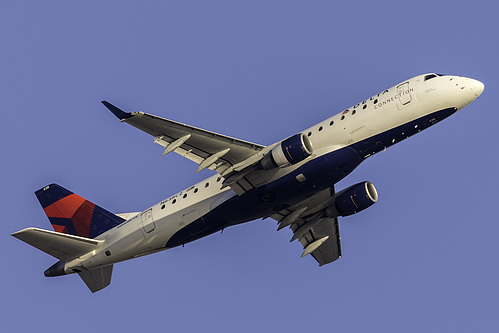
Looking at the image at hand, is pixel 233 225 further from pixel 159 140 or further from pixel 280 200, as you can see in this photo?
pixel 159 140

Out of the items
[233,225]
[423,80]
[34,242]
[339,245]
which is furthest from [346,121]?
[34,242]

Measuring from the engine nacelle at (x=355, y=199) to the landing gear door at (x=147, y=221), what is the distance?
12.5 meters

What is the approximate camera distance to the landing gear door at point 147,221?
169 feet

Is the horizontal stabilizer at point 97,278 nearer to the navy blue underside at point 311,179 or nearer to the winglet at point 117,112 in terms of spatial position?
the navy blue underside at point 311,179

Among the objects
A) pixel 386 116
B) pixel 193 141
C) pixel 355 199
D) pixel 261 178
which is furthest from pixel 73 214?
pixel 386 116

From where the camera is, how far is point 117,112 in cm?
4266

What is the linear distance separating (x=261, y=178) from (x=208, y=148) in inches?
149

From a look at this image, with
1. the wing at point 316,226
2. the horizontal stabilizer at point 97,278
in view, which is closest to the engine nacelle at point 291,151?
the wing at point 316,226

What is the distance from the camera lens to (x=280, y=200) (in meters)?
48.2

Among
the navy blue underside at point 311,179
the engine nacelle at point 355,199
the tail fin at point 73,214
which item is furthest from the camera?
the tail fin at point 73,214

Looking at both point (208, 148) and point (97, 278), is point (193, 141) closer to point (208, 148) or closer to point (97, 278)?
point (208, 148)

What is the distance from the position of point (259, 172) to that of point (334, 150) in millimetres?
4774

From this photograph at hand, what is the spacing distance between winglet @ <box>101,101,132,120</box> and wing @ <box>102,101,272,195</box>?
0.42 meters

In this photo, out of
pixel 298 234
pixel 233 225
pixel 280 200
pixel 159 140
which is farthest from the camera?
pixel 298 234
